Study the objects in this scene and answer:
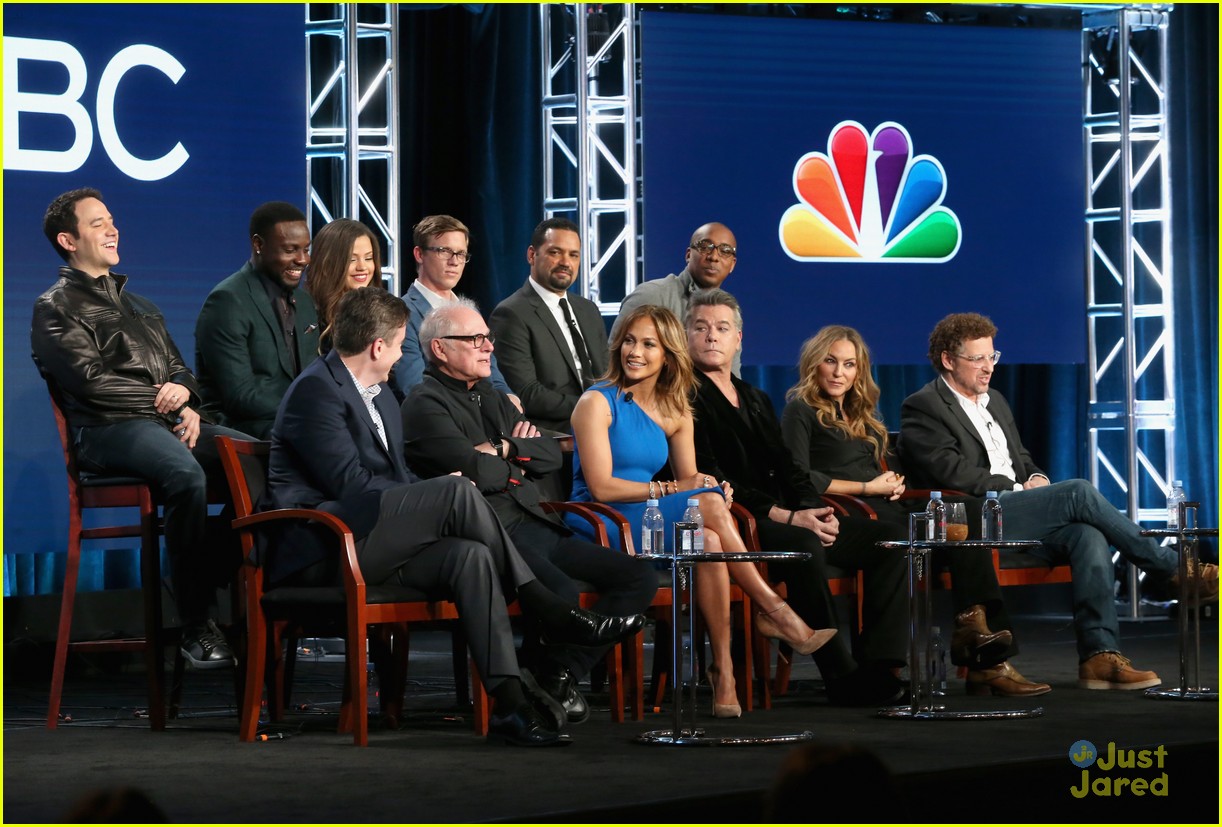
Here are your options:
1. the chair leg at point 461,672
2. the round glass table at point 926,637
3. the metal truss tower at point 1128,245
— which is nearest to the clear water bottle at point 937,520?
the round glass table at point 926,637

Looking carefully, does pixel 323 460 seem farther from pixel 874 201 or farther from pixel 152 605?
pixel 874 201

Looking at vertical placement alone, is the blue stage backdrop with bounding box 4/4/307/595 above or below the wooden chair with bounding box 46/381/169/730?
above

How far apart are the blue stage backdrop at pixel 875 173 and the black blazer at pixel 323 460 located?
2728 mm

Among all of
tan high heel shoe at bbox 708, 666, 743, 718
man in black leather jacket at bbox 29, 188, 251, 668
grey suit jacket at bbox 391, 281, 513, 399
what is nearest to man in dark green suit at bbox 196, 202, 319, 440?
man in black leather jacket at bbox 29, 188, 251, 668

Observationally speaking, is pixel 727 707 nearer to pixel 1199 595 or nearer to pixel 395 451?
pixel 395 451

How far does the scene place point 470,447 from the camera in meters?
4.96

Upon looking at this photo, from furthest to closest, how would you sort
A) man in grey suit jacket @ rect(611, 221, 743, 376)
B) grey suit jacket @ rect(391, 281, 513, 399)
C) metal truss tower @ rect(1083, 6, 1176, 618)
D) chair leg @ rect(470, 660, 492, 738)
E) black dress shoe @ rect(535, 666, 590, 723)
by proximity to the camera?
metal truss tower @ rect(1083, 6, 1176, 618) < man in grey suit jacket @ rect(611, 221, 743, 376) < grey suit jacket @ rect(391, 281, 513, 399) < black dress shoe @ rect(535, 666, 590, 723) < chair leg @ rect(470, 660, 492, 738)

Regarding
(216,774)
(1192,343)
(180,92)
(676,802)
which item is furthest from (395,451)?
(1192,343)

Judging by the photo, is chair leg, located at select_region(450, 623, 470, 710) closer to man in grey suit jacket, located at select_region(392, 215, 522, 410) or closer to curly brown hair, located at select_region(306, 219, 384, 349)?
man in grey suit jacket, located at select_region(392, 215, 522, 410)

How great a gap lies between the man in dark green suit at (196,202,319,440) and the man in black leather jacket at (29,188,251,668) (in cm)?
14

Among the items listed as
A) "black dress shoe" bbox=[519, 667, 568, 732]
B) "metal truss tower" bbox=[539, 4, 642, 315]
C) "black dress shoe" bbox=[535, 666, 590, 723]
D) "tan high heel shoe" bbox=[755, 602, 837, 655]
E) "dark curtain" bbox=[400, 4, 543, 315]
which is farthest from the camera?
"dark curtain" bbox=[400, 4, 543, 315]

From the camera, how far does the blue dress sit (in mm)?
5285

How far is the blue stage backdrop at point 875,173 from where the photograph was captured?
7441mm

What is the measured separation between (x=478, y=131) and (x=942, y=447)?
3.24 metres
